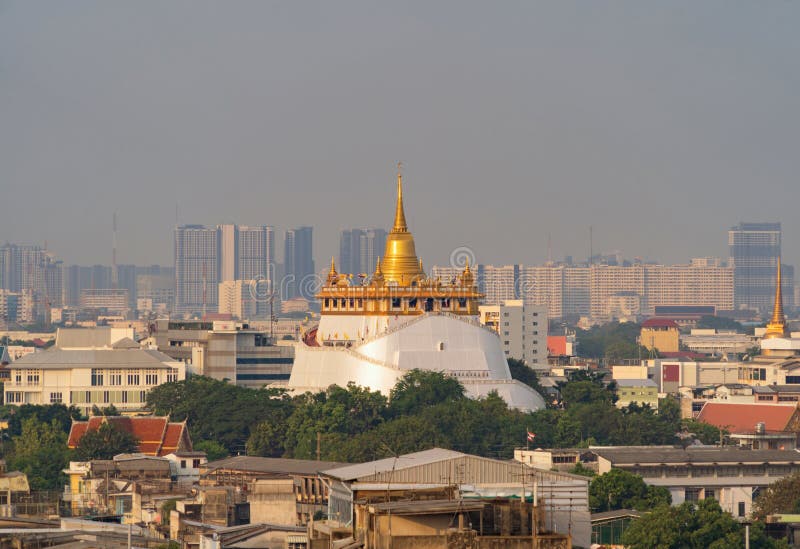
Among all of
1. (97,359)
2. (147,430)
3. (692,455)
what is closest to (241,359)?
(97,359)

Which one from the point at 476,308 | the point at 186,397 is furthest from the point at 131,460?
the point at 476,308

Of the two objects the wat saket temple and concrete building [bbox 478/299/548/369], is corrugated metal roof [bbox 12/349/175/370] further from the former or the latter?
concrete building [bbox 478/299/548/369]

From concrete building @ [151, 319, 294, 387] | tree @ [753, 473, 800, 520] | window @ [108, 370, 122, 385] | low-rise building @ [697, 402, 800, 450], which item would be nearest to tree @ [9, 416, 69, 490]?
window @ [108, 370, 122, 385]

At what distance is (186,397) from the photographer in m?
113

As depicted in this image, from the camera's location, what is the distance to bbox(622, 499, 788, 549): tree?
59.7 meters

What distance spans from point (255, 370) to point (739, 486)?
55.1 m

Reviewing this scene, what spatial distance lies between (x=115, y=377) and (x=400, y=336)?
76.9 ft

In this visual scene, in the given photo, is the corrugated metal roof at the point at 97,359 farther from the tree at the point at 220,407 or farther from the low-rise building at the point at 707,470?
the low-rise building at the point at 707,470

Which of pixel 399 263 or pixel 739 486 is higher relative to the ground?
pixel 399 263

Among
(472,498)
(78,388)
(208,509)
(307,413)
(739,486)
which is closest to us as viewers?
(472,498)

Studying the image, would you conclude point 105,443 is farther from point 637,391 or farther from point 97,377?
point 637,391

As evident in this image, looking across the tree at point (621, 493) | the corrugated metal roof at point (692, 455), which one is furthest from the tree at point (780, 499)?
the corrugated metal roof at point (692, 455)

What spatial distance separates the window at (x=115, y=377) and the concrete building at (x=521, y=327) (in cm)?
4709

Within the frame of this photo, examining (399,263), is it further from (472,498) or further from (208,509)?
(472,498)
